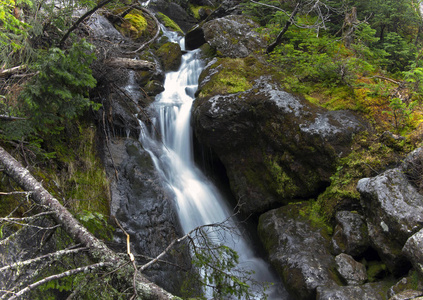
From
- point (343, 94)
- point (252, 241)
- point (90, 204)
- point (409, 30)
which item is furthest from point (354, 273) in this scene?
point (409, 30)

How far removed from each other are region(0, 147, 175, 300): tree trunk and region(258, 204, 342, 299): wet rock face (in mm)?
3339

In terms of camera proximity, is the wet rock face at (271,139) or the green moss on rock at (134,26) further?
the green moss on rock at (134,26)

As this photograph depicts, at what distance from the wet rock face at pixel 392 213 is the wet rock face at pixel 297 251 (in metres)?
0.91

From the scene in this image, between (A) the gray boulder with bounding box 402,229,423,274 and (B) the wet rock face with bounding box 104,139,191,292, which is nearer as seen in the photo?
(A) the gray boulder with bounding box 402,229,423,274

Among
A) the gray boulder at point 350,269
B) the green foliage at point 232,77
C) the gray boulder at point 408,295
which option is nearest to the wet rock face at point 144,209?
the green foliage at point 232,77

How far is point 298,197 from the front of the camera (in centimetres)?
659

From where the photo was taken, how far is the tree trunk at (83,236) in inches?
95.7

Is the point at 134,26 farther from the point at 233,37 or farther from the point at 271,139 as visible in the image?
the point at 271,139

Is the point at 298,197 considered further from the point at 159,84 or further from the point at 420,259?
the point at 159,84

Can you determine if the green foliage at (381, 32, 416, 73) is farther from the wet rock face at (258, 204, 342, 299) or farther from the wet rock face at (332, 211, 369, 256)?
the wet rock face at (258, 204, 342, 299)

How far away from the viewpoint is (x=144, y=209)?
6.14 meters

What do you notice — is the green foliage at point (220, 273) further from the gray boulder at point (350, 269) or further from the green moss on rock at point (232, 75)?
the green moss on rock at point (232, 75)

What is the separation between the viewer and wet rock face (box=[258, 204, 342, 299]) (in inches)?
190

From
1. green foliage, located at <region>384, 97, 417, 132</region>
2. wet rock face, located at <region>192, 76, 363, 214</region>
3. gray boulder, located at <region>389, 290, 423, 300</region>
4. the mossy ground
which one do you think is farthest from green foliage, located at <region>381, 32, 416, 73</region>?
gray boulder, located at <region>389, 290, 423, 300</region>
